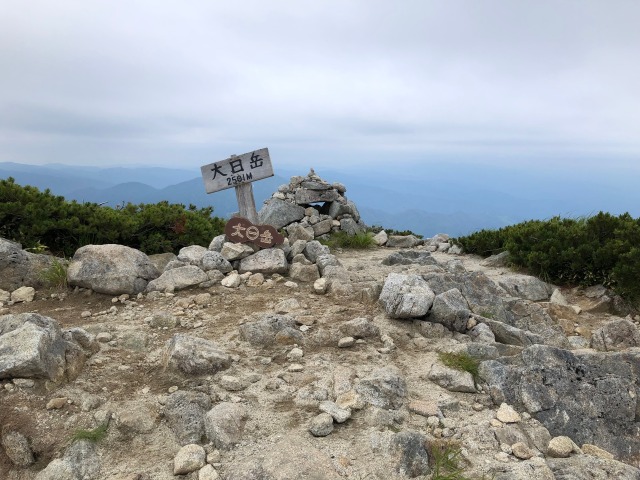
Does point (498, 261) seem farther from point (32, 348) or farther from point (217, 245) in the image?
point (32, 348)

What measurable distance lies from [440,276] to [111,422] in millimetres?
5705

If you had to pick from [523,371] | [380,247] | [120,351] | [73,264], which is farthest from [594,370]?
[380,247]

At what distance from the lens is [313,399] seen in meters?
4.85

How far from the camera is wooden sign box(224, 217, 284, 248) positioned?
9.73m

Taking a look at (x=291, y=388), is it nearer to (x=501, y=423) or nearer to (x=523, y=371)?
(x=501, y=423)

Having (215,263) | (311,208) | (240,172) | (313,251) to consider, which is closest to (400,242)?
(311,208)

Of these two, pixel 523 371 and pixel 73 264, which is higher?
pixel 73 264

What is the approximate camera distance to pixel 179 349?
5367 millimetres

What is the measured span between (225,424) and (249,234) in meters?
5.75

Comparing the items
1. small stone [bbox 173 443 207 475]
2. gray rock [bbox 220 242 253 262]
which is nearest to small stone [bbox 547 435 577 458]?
small stone [bbox 173 443 207 475]

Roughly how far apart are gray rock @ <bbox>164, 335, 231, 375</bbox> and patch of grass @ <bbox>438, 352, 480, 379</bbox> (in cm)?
274

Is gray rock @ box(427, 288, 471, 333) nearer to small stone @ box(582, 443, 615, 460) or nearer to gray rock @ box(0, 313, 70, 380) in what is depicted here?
small stone @ box(582, 443, 615, 460)

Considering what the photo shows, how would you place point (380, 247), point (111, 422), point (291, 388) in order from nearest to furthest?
point (111, 422) < point (291, 388) < point (380, 247)

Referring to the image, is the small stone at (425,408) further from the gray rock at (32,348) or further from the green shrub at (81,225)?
the green shrub at (81,225)
